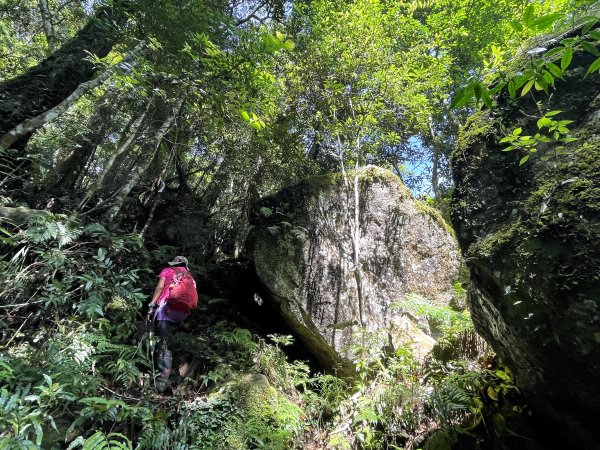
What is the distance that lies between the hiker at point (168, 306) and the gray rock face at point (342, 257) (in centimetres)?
194

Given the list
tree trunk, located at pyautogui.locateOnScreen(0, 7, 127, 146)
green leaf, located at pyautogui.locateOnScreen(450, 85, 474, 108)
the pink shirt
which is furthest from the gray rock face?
green leaf, located at pyautogui.locateOnScreen(450, 85, 474, 108)

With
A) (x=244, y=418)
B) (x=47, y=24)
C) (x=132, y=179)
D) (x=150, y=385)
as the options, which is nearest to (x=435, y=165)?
(x=132, y=179)

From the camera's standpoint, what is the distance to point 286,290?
659cm

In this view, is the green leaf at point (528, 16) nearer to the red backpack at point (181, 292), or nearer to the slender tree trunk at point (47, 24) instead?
the red backpack at point (181, 292)

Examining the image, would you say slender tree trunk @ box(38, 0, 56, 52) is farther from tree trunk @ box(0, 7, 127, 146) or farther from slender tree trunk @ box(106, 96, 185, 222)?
slender tree trunk @ box(106, 96, 185, 222)

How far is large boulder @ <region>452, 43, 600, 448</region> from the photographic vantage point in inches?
87.2

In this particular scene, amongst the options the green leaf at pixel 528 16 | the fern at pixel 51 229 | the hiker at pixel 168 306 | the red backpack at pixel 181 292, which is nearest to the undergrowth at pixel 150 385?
the fern at pixel 51 229

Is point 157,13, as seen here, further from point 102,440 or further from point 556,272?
point 556,272

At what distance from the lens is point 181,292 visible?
4891 millimetres

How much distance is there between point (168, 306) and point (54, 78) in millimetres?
5243

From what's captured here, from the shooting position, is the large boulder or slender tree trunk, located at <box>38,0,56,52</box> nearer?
the large boulder

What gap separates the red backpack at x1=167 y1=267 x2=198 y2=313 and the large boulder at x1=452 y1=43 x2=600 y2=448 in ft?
12.4

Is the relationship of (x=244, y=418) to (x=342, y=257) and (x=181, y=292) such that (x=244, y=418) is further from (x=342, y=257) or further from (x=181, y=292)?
(x=342, y=257)

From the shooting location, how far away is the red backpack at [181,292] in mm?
4867
